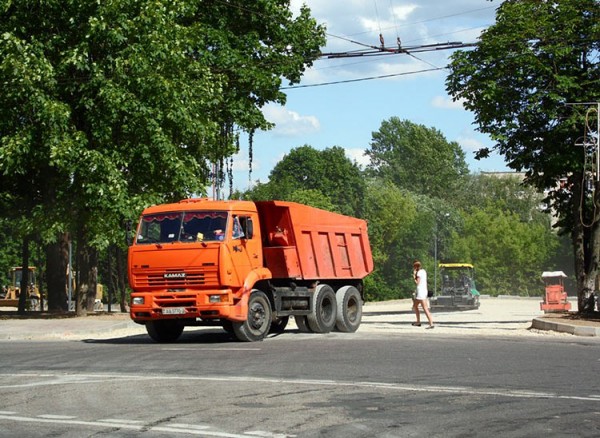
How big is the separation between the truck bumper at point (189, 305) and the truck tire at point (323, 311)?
3.28 m

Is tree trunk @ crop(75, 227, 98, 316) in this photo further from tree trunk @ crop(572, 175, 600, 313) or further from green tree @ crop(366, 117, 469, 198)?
green tree @ crop(366, 117, 469, 198)

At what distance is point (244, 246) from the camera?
2317cm

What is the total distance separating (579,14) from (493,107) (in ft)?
13.3

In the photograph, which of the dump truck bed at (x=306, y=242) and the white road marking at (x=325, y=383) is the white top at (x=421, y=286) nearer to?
the dump truck bed at (x=306, y=242)

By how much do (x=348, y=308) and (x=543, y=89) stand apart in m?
11.3

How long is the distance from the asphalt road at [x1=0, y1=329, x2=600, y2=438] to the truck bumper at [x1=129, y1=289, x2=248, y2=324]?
1.16 meters

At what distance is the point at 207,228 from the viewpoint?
22.7m

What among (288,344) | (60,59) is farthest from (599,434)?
(60,59)

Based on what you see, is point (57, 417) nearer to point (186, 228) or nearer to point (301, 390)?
point (301, 390)

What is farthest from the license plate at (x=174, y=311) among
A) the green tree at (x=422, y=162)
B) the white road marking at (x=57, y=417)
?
the green tree at (x=422, y=162)

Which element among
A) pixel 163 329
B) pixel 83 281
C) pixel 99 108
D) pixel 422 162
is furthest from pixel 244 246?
pixel 422 162

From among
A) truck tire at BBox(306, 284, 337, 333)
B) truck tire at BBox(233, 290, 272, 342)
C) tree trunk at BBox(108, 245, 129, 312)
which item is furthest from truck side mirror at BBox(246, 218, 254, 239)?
tree trunk at BBox(108, 245, 129, 312)

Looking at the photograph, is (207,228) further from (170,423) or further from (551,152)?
(551,152)

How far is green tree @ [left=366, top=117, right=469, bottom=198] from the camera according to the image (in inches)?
5989
